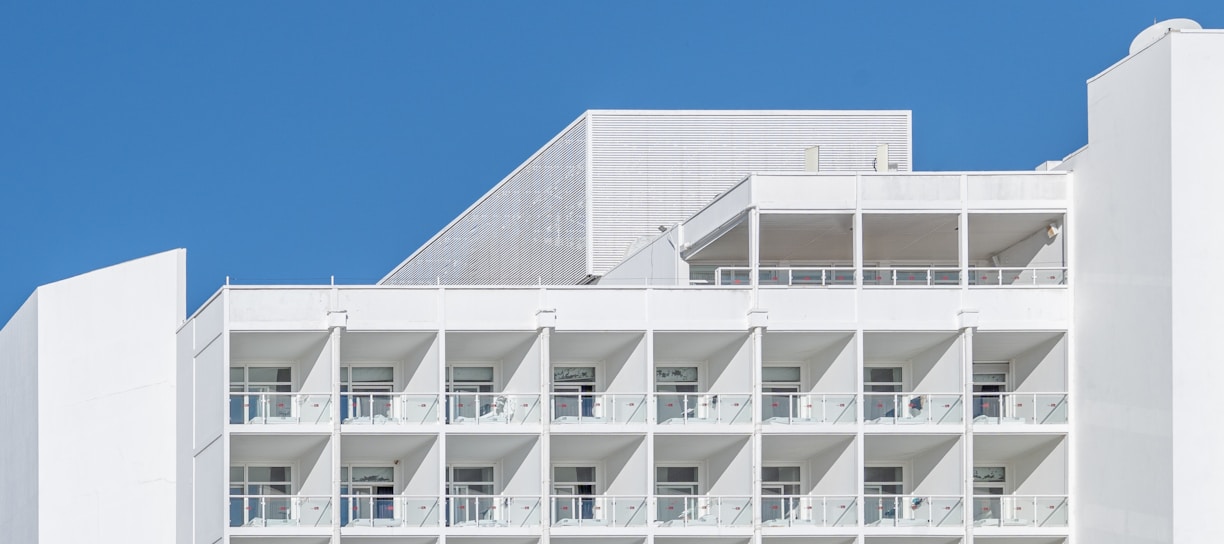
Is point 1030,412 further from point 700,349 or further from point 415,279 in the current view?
point 415,279

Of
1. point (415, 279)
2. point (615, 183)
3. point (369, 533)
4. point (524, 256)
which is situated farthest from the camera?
point (415, 279)

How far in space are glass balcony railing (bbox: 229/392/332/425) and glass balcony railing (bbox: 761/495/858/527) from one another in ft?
38.9

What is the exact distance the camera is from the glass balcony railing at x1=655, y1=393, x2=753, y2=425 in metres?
64.6

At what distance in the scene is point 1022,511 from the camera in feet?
211

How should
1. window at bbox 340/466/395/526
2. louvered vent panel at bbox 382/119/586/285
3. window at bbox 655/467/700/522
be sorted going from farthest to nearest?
louvered vent panel at bbox 382/119/586/285 → window at bbox 655/467/700/522 → window at bbox 340/466/395/526

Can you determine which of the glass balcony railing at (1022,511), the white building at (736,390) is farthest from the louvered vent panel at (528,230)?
the glass balcony railing at (1022,511)

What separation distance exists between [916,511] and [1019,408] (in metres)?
3.90

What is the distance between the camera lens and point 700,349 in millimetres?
66000

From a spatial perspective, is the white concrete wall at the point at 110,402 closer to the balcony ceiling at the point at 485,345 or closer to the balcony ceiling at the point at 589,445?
the balcony ceiling at the point at 485,345

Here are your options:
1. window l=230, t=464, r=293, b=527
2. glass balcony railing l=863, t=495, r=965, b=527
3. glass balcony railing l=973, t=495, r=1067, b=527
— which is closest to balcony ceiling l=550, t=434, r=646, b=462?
glass balcony railing l=863, t=495, r=965, b=527

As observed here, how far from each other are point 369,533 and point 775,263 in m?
15.7

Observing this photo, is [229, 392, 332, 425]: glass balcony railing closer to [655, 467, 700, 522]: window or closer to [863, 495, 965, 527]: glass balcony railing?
[655, 467, 700, 522]: window

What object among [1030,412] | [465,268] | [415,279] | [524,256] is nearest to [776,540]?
[1030,412]

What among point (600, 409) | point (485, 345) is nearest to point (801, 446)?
point (600, 409)
